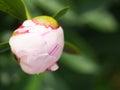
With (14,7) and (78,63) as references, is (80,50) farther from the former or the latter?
(14,7)

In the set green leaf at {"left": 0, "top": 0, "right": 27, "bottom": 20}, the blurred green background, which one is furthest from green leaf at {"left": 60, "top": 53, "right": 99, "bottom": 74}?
green leaf at {"left": 0, "top": 0, "right": 27, "bottom": 20}

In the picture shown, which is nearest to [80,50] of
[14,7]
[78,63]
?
[78,63]

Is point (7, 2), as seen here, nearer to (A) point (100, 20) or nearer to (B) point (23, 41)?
(B) point (23, 41)

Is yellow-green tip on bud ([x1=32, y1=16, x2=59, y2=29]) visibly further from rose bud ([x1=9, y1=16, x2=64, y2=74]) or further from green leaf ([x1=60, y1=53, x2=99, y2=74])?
green leaf ([x1=60, y1=53, x2=99, y2=74])

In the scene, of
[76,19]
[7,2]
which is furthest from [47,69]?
[76,19]

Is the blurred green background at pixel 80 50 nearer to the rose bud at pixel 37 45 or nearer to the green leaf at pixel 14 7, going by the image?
the green leaf at pixel 14 7
